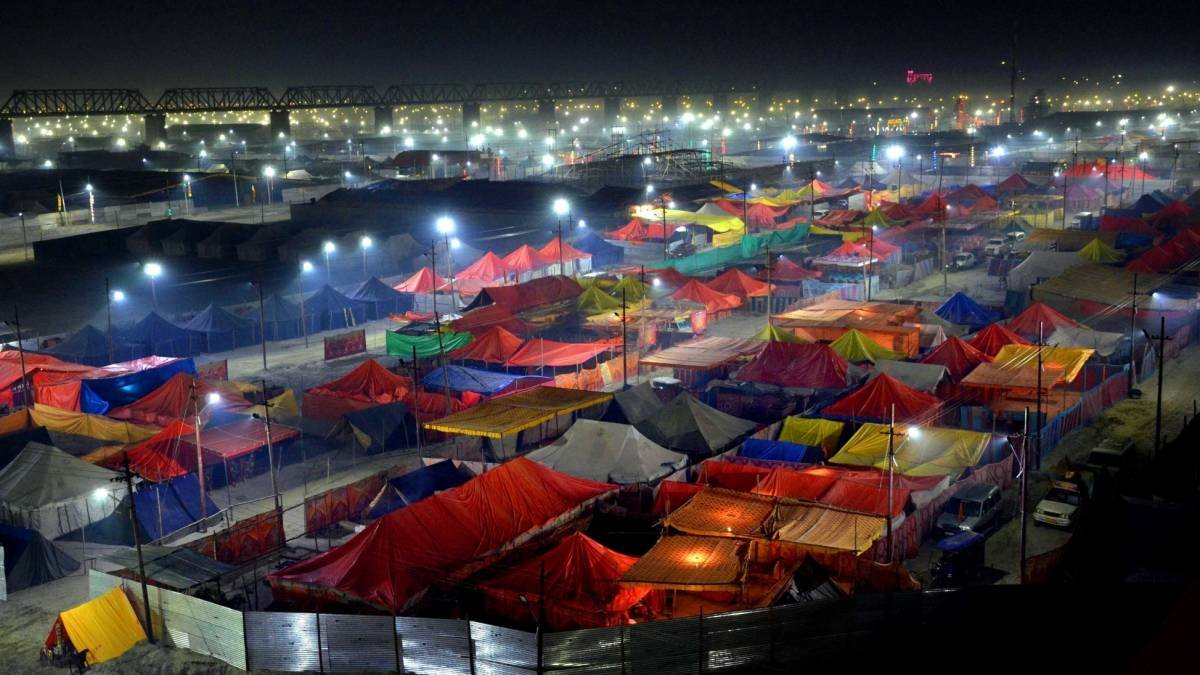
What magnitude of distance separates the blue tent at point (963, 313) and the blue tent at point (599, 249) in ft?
68.2

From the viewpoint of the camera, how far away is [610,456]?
23547 millimetres

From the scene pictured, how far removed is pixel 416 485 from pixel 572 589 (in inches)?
237

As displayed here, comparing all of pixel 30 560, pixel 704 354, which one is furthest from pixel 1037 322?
pixel 30 560

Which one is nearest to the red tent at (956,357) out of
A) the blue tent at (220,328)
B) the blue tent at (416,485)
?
the blue tent at (416,485)

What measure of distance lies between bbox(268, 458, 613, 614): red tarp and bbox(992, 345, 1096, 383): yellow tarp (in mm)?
12177

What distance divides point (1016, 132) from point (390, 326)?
97666 mm

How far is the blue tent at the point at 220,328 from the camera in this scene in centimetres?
3838

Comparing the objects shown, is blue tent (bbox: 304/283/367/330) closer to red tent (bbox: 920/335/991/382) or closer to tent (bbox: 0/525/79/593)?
tent (bbox: 0/525/79/593)

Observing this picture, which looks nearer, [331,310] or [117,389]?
[117,389]

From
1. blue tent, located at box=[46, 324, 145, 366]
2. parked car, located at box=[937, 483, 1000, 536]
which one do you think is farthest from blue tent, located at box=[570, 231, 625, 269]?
parked car, located at box=[937, 483, 1000, 536]

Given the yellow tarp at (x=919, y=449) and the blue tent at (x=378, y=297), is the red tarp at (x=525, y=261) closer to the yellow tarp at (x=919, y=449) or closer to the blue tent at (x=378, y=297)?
the blue tent at (x=378, y=297)

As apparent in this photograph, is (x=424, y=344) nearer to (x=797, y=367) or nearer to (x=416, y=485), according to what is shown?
(x=797, y=367)

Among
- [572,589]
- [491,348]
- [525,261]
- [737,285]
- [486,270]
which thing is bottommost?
[572,589]

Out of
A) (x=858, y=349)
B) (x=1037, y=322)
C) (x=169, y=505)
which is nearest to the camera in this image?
(x=169, y=505)
